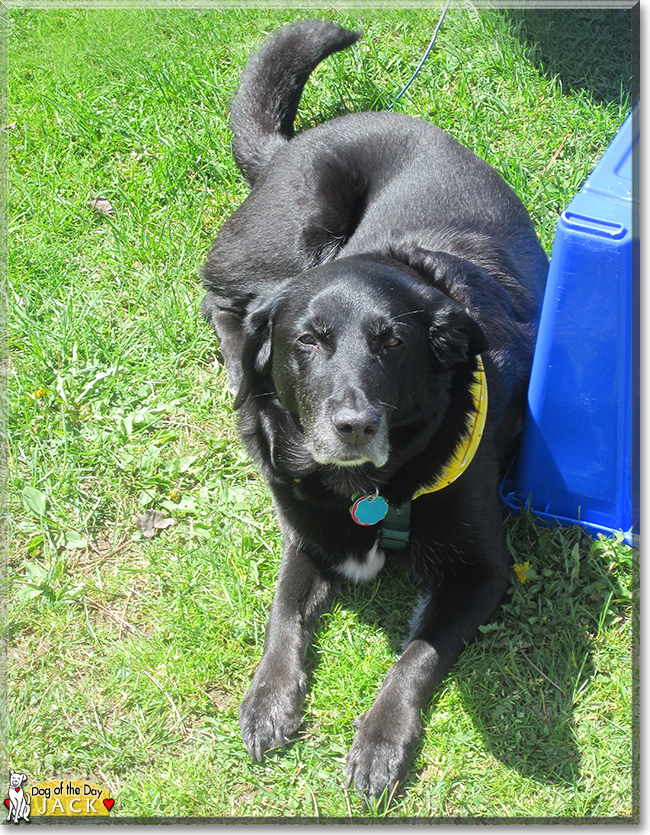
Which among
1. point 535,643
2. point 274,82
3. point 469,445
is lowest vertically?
point 535,643

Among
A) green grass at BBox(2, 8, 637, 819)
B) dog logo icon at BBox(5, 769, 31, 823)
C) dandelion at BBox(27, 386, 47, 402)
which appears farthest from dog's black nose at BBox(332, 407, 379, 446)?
dandelion at BBox(27, 386, 47, 402)

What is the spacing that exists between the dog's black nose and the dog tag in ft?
1.24

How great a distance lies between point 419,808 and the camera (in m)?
2.28

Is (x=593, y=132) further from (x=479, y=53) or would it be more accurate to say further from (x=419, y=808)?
(x=419, y=808)

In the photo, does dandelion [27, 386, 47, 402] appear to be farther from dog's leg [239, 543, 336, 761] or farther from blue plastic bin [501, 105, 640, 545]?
blue plastic bin [501, 105, 640, 545]

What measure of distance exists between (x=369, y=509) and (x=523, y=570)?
25.1 inches

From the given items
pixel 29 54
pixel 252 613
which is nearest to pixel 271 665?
pixel 252 613

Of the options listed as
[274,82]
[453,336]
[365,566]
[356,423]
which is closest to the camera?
[356,423]

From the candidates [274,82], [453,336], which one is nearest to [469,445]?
[453,336]

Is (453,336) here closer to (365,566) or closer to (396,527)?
(396,527)

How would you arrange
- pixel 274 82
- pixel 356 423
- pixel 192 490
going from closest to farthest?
1. pixel 356 423
2. pixel 192 490
3. pixel 274 82

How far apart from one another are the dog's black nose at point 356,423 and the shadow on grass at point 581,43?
292 centimetres

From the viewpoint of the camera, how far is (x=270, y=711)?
7.94 ft

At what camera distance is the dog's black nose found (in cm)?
213
